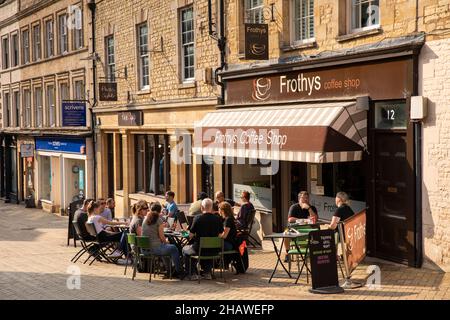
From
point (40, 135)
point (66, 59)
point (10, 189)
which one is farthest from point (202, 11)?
point (10, 189)

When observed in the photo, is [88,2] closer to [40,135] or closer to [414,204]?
[40,135]

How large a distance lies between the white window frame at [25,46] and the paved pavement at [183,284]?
20.3 metres

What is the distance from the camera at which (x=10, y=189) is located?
39000mm

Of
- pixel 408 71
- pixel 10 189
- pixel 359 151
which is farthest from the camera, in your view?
pixel 10 189

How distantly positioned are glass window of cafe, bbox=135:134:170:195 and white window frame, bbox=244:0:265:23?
225 inches

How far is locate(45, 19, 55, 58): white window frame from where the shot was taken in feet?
101

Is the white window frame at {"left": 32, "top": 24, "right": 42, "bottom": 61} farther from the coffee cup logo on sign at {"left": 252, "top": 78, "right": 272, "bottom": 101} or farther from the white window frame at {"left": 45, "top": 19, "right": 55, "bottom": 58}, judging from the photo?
the coffee cup logo on sign at {"left": 252, "top": 78, "right": 272, "bottom": 101}

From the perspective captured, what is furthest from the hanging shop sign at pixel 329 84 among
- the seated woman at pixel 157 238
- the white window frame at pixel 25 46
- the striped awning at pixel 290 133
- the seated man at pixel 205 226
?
the white window frame at pixel 25 46

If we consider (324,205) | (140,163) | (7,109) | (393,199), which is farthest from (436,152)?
(7,109)

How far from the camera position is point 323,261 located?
34.3 feet

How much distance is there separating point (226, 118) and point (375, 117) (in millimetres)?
4632

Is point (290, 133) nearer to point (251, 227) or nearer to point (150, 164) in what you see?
point (251, 227)

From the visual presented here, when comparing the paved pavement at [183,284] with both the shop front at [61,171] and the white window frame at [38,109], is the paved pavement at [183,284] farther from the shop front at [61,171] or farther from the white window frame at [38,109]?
the white window frame at [38,109]

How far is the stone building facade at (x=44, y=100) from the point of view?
27.7 metres
